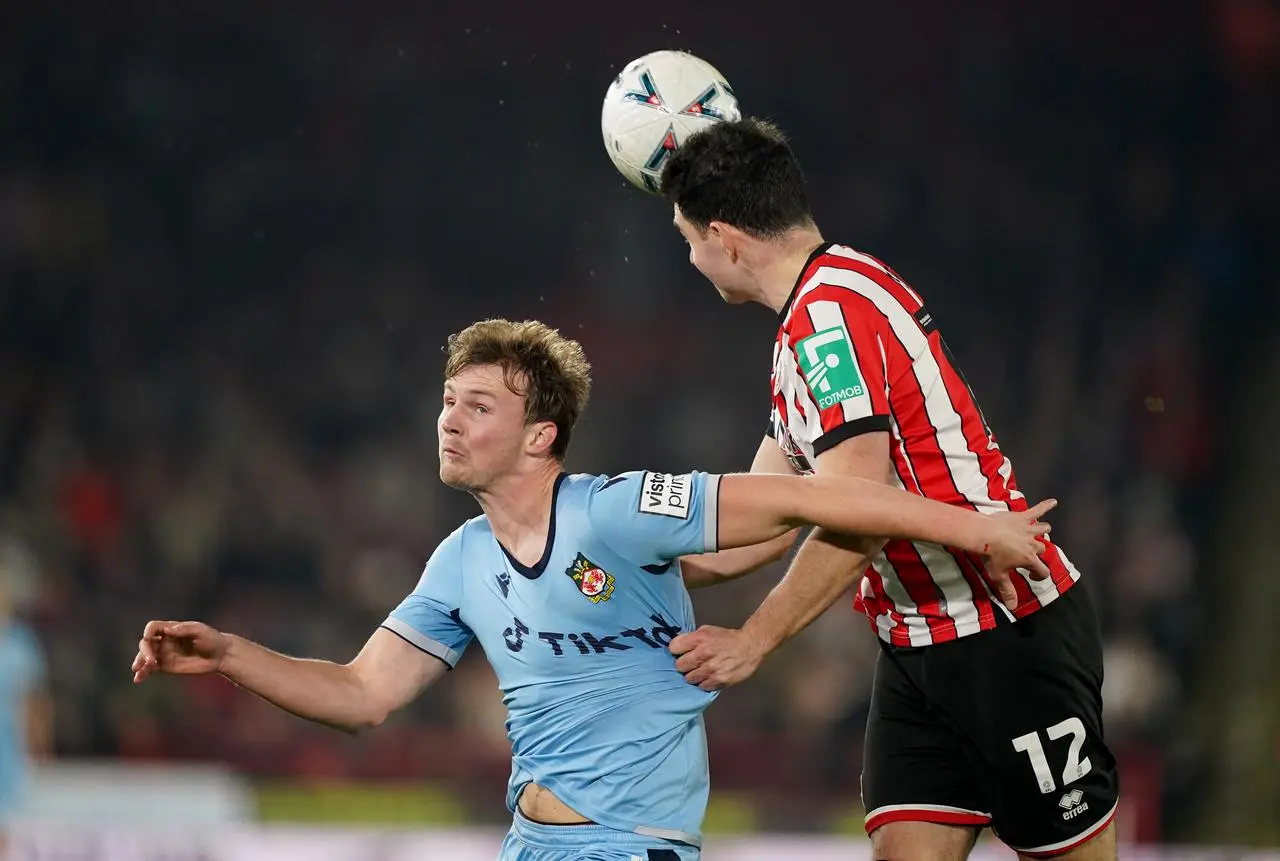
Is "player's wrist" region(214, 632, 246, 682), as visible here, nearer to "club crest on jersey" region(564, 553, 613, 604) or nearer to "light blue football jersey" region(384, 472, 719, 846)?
"light blue football jersey" region(384, 472, 719, 846)

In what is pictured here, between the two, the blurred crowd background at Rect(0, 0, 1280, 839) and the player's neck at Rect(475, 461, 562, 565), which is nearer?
the player's neck at Rect(475, 461, 562, 565)

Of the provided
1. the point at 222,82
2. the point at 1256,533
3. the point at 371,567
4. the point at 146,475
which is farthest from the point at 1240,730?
the point at 222,82

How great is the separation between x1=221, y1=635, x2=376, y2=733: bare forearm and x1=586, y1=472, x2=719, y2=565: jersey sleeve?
77 centimetres

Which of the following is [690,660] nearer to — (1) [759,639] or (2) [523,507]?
(1) [759,639]

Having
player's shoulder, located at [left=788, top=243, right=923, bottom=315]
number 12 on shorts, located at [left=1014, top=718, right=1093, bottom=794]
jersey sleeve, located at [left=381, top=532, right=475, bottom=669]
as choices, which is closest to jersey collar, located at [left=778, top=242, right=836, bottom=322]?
player's shoulder, located at [left=788, top=243, right=923, bottom=315]

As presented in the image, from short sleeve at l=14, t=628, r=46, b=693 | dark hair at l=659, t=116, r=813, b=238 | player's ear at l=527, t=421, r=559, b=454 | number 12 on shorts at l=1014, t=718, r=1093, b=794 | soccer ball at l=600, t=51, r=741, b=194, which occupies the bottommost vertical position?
number 12 on shorts at l=1014, t=718, r=1093, b=794

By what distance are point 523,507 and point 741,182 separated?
36.9 inches

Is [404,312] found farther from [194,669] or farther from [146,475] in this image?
[194,669]

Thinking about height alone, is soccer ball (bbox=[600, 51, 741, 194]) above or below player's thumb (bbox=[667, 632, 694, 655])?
above

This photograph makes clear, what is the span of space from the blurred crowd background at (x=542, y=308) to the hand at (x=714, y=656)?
219 inches

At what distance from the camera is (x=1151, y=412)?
33.6 ft

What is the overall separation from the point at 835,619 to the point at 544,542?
680 centimetres

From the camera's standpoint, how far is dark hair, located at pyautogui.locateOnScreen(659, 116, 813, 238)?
3.58 meters

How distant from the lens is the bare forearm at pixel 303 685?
3439 mm
